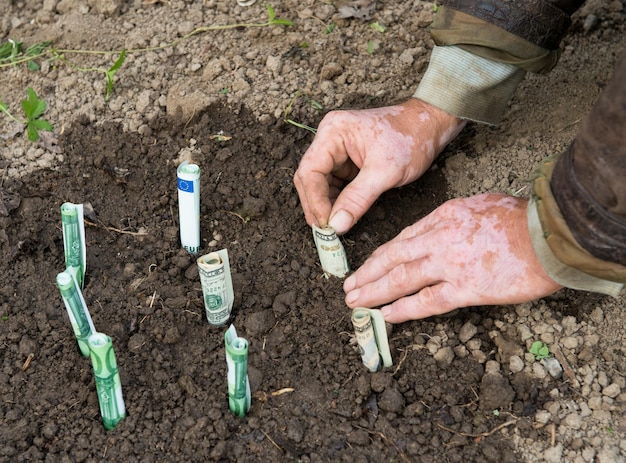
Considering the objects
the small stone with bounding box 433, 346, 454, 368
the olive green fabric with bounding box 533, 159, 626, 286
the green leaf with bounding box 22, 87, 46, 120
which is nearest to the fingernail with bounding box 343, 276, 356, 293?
the small stone with bounding box 433, 346, 454, 368

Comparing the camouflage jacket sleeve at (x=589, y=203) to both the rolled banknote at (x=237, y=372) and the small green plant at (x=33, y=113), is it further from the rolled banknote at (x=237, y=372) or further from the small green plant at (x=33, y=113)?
the small green plant at (x=33, y=113)

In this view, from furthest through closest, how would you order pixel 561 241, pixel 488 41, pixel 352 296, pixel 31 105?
pixel 31 105 < pixel 488 41 < pixel 352 296 < pixel 561 241

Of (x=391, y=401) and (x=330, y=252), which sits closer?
(x=391, y=401)

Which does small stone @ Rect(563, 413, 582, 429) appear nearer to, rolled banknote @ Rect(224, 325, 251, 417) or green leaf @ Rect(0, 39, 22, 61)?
rolled banknote @ Rect(224, 325, 251, 417)

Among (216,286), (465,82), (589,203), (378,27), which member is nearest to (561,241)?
(589,203)

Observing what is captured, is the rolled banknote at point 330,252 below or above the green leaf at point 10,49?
below

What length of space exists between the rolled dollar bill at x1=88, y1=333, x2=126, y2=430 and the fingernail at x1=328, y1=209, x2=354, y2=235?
30.8 inches

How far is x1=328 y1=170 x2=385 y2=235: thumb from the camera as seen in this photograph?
2.23m

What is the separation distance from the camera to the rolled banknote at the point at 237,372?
171 centimetres

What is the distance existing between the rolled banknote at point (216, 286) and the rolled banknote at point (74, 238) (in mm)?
368

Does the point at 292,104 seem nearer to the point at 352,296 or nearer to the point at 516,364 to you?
the point at 352,296

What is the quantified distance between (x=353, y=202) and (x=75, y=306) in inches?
34.2

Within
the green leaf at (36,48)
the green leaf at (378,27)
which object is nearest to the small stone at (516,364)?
the green leaf at (378,27)

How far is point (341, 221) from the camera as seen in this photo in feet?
7.30
